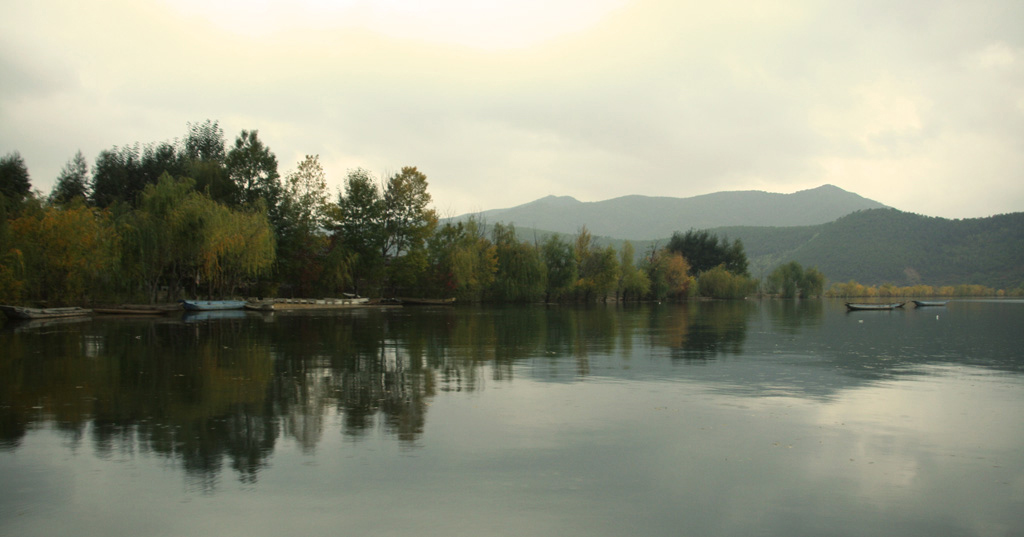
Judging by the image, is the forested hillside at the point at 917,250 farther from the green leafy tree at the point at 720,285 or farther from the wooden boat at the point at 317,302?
the wooden boat at the point at 317,302

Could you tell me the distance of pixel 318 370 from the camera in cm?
1555

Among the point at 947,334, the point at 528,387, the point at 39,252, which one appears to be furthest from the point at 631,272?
the point at 528,387

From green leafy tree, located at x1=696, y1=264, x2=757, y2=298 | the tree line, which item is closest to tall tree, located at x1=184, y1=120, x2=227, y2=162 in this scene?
the tree line

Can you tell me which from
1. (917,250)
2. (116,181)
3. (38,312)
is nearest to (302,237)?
(116,181)

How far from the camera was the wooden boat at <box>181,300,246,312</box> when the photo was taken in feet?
140

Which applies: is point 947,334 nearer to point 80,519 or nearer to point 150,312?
point 80,519

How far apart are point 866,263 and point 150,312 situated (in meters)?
153

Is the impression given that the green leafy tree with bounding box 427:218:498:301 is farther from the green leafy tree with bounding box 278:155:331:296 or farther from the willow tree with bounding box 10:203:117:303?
the willow tree with bounding box 10:203:117:303

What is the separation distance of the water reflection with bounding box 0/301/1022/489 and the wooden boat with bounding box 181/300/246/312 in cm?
1217

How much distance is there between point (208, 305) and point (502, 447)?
133 feet

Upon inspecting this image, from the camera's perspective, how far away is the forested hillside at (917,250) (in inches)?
5463

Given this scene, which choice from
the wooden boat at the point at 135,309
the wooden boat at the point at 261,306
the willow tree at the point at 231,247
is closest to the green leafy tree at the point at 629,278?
the willow tree at the point at 231,247

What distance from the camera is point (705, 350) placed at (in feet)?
71.2

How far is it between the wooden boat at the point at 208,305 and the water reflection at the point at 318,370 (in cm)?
1217
